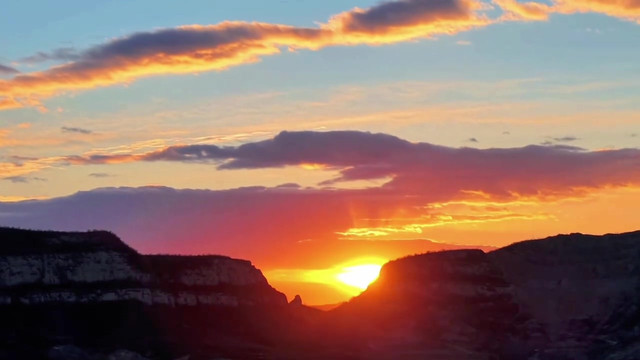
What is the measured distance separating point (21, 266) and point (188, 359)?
29581 millimetres

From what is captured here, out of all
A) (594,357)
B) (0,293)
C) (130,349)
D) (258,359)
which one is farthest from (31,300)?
(594,357)

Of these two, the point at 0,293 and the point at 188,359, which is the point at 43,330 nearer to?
the point at 0,293

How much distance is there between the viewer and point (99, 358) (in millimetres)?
181875

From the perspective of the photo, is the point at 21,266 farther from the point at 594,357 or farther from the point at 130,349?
the point at 594,357

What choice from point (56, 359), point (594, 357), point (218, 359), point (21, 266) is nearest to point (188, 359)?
point (218, 359)

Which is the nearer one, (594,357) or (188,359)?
(188,359)

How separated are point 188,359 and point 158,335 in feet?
44.1

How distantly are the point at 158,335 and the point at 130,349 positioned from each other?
11.0 m

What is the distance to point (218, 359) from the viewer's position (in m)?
189

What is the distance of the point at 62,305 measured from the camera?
198500mm

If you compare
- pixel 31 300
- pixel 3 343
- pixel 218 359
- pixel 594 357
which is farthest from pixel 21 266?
pixel 594 357

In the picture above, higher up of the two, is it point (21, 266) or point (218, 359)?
point (21, 266)

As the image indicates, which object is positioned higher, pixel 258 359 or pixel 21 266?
pixel 21 266

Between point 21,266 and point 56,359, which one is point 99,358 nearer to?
point 56,359
